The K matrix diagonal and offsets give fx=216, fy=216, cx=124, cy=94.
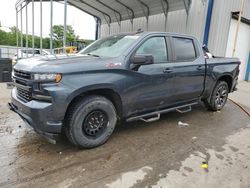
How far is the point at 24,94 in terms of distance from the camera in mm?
3174

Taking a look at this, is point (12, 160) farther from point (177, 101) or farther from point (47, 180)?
point (177, 101)

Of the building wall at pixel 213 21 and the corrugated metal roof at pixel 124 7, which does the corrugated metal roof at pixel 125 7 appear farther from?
the building wall at pixel 213 21

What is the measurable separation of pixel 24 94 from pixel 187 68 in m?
3.09

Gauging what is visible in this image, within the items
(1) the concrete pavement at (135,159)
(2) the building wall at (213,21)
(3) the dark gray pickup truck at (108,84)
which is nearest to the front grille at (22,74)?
(3) the dark gray pickup truck at (108,84)

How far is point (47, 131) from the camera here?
293 centimetres

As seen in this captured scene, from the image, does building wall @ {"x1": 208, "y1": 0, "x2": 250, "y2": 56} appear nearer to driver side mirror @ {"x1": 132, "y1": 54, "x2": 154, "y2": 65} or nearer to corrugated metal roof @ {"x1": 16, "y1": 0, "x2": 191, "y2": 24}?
corrugated metal roof @ {"x1": 16, "y1": 0, "x2": 191, "y2": 24}

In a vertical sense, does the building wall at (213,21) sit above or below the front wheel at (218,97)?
above

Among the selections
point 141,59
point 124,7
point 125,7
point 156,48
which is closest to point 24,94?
point 141,59

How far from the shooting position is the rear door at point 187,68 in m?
4.28

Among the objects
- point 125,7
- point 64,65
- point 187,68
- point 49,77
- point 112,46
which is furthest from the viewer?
point 125,7

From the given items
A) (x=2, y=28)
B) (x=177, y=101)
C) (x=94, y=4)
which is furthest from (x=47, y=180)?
(x=2, y=28)

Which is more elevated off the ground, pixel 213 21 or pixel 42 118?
pixel 213 21

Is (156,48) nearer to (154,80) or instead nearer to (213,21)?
(154,80)

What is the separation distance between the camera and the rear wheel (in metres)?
3.10
